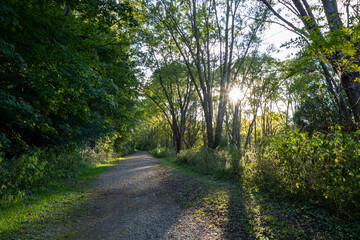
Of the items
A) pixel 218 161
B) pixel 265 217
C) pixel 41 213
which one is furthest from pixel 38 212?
pixel 218 161

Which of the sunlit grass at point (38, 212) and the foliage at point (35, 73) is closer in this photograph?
the sunlit grass at point (38, 212)

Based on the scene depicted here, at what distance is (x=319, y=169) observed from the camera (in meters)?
3.99

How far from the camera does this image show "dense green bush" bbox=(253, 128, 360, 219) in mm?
3389

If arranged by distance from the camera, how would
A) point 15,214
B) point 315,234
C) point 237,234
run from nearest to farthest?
1. point 315,234
2. point 237,234
3. point 15,214

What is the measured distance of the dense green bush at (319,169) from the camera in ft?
11.1

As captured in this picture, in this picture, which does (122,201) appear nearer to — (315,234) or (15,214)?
(15,214)

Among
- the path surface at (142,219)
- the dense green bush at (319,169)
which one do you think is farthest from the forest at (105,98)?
the path surface at (142,219)

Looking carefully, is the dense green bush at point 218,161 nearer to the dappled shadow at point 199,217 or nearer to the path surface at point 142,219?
the dappled shadow at point 199,217

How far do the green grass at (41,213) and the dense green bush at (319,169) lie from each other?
528 cm

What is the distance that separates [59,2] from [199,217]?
21.0 feet

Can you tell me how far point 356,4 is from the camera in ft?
16.6

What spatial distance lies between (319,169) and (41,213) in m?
6.36

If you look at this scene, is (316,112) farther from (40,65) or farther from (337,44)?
(40,65)

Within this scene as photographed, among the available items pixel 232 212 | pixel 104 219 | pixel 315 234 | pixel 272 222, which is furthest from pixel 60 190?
pixel 315 234
